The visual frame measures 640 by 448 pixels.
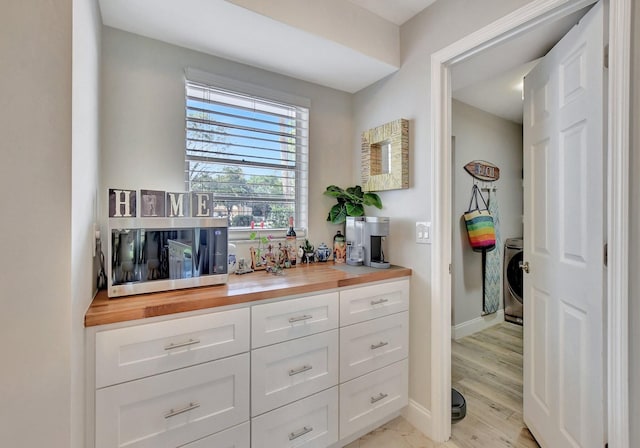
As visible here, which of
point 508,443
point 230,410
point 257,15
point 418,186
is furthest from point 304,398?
point 257,15

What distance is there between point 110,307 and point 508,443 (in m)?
2.18

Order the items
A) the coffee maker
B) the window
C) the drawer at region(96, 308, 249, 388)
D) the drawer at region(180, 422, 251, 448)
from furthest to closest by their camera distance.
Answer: the coffee maker < the window < the drawer at region(180, 422, 251, 448) < the drawer at region(96, 308, 249, 388)

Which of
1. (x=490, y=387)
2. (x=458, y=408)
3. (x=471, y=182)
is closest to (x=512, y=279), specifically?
(x=471, y=182)

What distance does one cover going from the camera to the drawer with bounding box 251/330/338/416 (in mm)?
1322

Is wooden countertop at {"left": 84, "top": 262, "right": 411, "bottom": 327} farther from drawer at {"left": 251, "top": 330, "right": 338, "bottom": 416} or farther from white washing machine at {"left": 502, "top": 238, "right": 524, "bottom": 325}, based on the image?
white washing machine at {"left": 502, "top": 238, "right": 524, "bottom": 325}

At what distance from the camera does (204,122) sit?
180 cm

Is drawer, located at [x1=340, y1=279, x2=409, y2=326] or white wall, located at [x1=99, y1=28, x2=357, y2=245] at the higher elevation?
white wall, located at [x1=99, y1=28, x2=357, y2=245]

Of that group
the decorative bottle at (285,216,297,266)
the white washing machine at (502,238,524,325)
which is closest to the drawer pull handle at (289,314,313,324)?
the decorative bottle at (285,216,297,266)

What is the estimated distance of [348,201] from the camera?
7.33 ft

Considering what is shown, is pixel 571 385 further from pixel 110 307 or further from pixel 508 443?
pixel 110 307

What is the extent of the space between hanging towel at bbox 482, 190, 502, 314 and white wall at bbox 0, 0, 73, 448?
3571mm

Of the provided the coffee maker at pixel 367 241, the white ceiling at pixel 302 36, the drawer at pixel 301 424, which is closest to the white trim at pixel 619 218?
the white ceiling at pixel 302 36

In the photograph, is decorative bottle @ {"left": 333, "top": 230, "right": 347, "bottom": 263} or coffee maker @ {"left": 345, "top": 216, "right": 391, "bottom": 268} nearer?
coffee maker @ {"left": 345, "top": 216, "right": 391, "bottom": 268}

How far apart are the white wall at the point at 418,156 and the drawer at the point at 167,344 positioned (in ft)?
3.63
